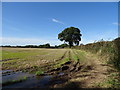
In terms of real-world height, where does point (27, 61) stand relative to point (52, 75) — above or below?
above

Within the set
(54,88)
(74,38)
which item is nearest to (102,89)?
(54,88)

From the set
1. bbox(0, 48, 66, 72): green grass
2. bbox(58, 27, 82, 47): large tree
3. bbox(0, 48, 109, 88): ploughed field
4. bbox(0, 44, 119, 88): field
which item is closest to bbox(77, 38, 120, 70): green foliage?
bbox(0, 44, 119, 88): field

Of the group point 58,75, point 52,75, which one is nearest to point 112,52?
point 58,75

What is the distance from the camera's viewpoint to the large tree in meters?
66.6

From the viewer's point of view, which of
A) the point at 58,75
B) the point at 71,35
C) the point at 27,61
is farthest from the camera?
the point at 71,35

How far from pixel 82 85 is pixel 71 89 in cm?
65

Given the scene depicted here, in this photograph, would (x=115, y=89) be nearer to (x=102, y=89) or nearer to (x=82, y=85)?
(x=102, y=89)

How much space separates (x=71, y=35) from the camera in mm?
67000

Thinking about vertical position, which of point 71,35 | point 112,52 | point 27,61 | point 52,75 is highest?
point 71,35

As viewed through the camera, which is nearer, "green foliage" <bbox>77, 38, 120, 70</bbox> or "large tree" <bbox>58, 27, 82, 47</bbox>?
"green foliage" <bbox>77, 38, 120, 70</bbox>

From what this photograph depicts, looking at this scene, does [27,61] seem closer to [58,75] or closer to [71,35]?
[58,75]

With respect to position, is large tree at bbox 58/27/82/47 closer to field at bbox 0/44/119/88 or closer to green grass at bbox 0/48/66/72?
green grass at bbox 0/48/66/72

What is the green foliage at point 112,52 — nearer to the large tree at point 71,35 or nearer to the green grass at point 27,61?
the green grass at point 27,61

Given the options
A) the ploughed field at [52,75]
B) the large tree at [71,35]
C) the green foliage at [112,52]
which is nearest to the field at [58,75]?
the ploughed field at [52,75]
